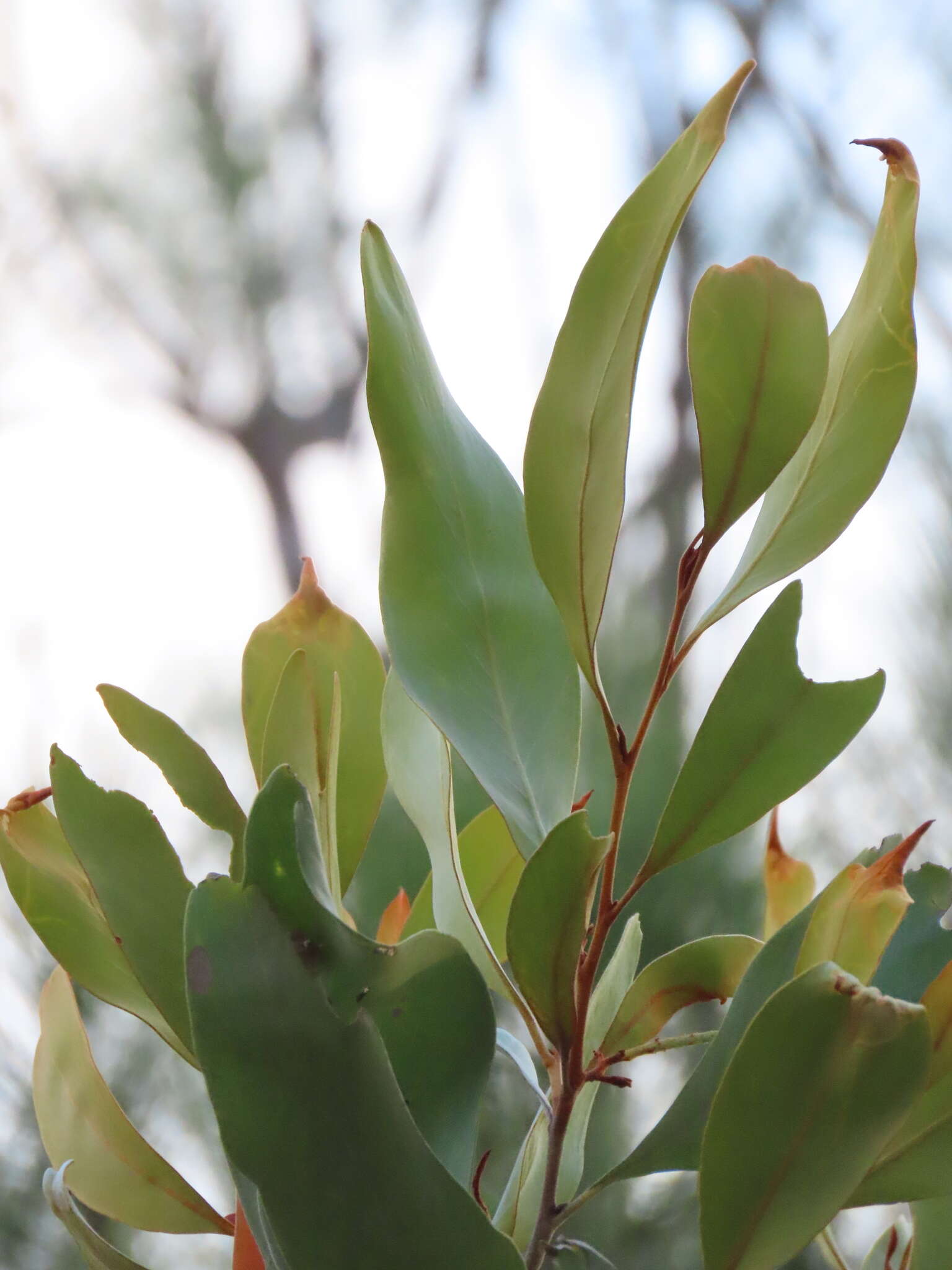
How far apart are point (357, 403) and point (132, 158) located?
1.31ft

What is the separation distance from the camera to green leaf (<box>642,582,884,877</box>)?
0.69ft

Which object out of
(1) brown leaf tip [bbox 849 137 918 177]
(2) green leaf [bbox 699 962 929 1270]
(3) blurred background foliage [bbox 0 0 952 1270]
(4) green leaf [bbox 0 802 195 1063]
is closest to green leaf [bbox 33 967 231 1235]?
(4) green leaf [bbox 0 802 195 1063]

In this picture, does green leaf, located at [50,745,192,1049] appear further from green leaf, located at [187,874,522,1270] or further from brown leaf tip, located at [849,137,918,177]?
brown leaf tip, located at [849,137,918,177]

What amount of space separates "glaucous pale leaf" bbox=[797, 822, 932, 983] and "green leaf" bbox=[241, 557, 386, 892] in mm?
113

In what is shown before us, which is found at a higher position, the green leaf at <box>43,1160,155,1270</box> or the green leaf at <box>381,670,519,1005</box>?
the green leaf at <box>381,670,519,1005</box>

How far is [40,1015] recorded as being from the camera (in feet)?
0.83

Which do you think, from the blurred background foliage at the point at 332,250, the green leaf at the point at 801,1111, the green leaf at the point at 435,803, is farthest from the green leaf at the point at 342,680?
the blurred background foliage at the point at 332,250

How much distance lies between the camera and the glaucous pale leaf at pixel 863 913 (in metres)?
0.17

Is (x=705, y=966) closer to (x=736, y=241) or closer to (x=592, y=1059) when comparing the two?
(x=592, y=1059)

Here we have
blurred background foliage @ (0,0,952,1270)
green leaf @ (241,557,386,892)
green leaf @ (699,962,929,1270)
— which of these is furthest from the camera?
blurred background foliage @ (0,0,952,1270)

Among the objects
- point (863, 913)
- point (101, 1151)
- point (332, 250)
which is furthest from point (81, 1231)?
point (332, 250)

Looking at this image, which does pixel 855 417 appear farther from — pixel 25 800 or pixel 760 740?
pixel 25 800

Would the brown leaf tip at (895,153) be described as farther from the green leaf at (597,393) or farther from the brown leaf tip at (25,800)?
the brown leaf tip at (25,800)

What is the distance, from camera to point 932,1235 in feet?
0.77
